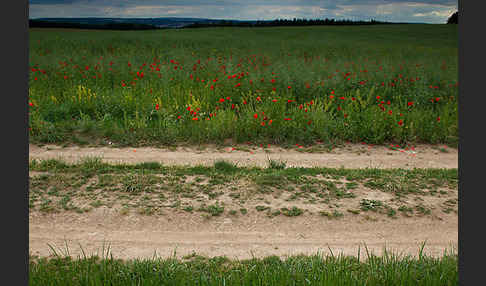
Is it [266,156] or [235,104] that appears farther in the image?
[235,104]

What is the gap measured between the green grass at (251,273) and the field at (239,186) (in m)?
0.02

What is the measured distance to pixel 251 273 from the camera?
2730mm

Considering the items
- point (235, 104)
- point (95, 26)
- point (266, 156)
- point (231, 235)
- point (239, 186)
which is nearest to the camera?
point (231, 235)


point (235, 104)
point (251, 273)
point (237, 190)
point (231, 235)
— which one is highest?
point (235, 104)

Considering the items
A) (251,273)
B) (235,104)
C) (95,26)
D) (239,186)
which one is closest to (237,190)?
(239,186)

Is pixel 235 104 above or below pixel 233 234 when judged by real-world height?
above

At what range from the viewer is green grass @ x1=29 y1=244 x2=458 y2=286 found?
2.36 meters

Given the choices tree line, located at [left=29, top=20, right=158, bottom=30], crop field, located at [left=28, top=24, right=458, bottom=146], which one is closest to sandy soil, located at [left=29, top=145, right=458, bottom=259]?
crop field, located at [left=28, top=24, right=458, bottom=146]

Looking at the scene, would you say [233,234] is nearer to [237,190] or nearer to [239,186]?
[237,190]

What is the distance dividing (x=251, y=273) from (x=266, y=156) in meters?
4.09

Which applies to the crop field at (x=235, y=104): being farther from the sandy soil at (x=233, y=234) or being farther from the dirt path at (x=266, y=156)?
the sandy soil at (x=233, y=234)

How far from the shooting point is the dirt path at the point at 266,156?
639 centimetres

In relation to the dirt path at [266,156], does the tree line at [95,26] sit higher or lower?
higher

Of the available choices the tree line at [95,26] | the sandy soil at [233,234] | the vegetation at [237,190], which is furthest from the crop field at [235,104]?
the tree line at [95,26]
